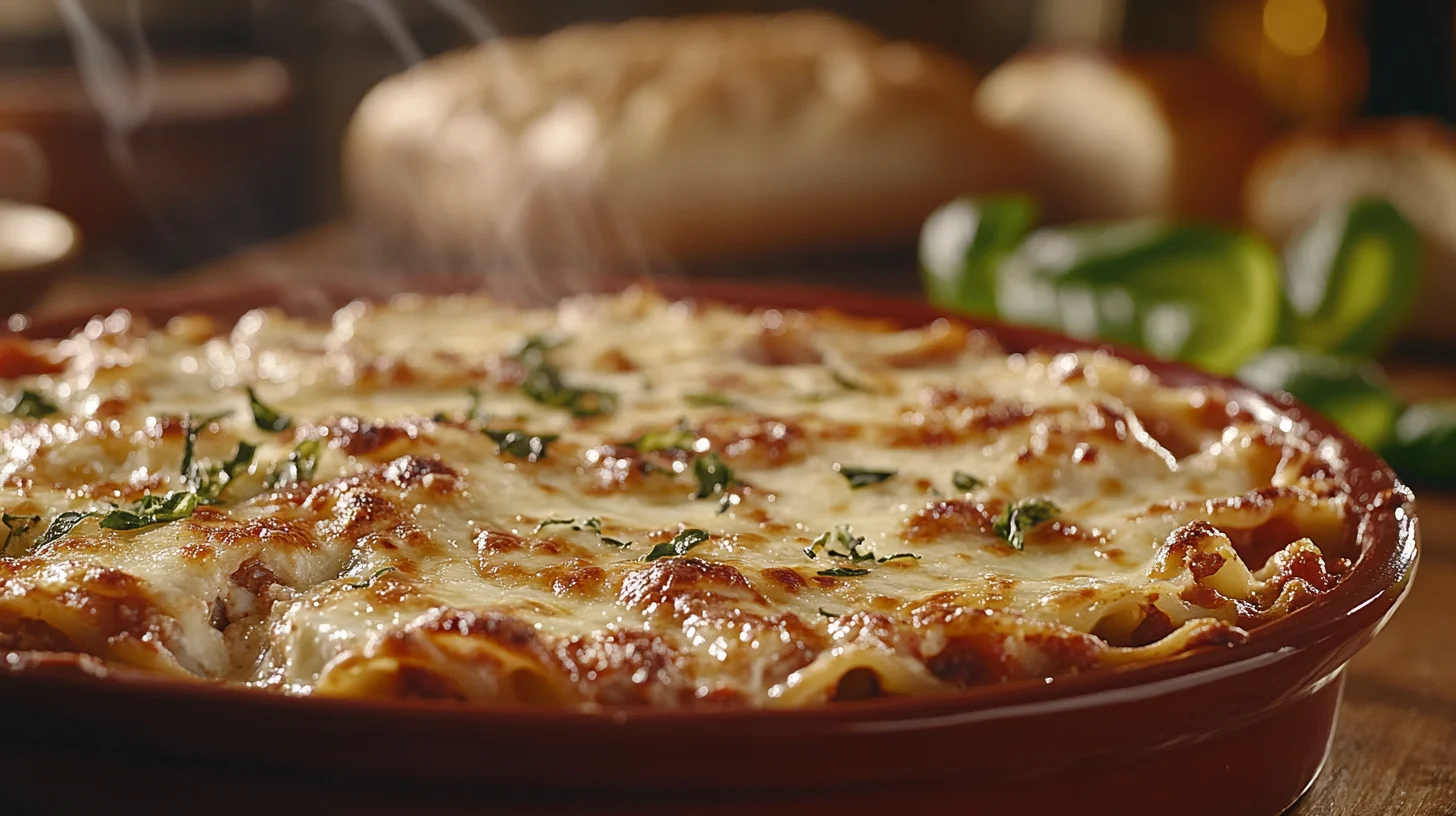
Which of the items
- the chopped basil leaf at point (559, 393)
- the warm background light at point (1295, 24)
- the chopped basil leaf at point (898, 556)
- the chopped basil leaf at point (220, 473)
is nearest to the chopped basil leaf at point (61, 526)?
the chopped basil leaf at point (220, 473)

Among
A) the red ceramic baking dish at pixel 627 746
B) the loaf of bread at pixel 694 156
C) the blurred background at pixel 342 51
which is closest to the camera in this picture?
the red ceramic baking dish at pixel 627 746

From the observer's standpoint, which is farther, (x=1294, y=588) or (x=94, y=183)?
(x=94, y=183)

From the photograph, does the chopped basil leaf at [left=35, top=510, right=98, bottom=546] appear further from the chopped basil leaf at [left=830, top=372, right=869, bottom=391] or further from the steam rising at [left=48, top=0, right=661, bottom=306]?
the steam rising at [left=48, top=0, right=661, bottom=306]

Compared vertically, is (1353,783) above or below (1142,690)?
below

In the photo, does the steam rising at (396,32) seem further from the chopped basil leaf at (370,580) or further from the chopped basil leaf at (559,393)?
the chopped basil leaf at (370,580)

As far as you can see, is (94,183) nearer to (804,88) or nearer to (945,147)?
(804,88)

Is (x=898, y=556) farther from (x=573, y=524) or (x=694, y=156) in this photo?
(x=694, y=156)

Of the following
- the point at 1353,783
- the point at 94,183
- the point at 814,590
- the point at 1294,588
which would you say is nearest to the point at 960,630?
the point at 814,590
